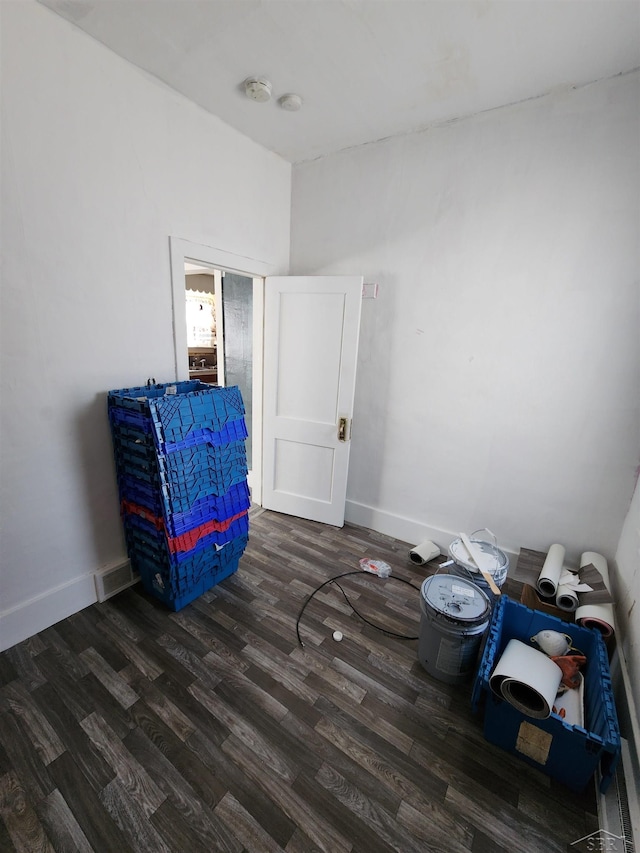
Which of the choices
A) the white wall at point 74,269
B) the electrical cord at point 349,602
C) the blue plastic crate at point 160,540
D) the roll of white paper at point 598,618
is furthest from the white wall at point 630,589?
the white wall at point 74,269

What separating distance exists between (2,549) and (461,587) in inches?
86.5

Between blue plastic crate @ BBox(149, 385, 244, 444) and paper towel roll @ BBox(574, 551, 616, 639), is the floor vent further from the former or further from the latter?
paper towel roll @ BBox(574, 551, 616, 639)

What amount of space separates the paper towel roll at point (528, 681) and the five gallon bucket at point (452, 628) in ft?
0.54

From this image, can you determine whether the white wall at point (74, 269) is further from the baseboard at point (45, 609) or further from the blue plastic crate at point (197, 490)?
the blue plastic crate at point (197, 490)

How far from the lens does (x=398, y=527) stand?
2.76m

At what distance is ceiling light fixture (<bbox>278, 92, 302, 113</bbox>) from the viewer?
1.90 meters

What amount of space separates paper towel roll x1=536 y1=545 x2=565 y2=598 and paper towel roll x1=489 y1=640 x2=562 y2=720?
528 millimetres

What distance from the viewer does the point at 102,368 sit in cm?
184

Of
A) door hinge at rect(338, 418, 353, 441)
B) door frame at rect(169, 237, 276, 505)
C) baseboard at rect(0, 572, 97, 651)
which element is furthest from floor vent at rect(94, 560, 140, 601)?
door hinge at rect(338, 418, 353, 441)

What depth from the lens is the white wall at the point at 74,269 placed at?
58.0 inches

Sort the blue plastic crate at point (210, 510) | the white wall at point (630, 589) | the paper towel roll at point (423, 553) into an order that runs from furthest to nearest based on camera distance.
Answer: the paper towel roll at point (423, 553) → the blue plastic crate at point (210, 510) → the white wall at point (630, 589)

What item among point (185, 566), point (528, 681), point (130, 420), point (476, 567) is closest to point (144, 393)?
point (130, 420)

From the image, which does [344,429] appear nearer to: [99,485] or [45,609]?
[99,485]

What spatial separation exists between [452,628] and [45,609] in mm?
2026
